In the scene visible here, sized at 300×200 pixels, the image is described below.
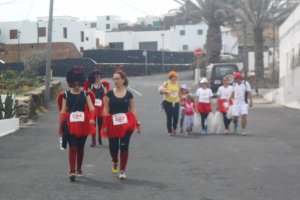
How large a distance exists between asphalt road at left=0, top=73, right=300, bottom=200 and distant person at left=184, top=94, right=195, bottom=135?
0.33 metres

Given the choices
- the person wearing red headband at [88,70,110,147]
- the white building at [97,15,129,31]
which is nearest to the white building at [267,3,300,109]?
the person wearing red headband at [88,70,110,147]

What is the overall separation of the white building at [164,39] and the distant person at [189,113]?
7134 centimetres

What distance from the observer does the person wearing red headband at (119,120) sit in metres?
9.99

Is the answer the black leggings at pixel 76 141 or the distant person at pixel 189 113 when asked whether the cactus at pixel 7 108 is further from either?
the black leggings at pixel 76 141

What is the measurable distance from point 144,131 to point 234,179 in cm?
843

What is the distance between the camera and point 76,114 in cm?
993

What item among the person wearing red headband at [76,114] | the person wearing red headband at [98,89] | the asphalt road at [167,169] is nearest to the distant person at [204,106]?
the asphalt road at [167,169]

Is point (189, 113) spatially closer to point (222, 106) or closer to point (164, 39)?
point (222, 106)

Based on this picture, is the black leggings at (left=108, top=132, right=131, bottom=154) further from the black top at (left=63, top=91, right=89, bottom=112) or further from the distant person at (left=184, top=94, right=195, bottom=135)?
the distant person at (left=184, top=94, right=195, bottom=135)

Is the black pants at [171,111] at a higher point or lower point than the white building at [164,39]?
lower

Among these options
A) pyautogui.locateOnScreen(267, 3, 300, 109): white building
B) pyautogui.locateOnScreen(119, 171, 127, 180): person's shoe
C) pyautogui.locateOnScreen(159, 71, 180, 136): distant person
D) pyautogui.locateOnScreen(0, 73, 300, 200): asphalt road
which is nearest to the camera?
pyautogui.locateOnScreen(0, 73, 300, 200): asphalt road

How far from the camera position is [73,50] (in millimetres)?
58406

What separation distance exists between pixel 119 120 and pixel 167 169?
1.39m

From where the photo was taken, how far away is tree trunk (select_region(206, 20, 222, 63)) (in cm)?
4541
